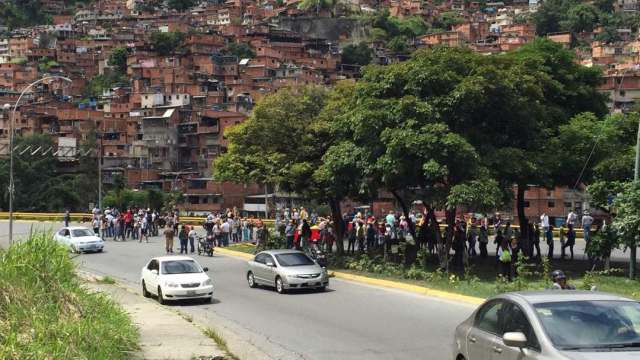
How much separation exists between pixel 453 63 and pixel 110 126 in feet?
323

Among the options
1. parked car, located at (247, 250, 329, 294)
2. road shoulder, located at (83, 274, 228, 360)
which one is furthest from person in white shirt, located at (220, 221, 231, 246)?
road shoulder, located at (83, 274, 228, 360)

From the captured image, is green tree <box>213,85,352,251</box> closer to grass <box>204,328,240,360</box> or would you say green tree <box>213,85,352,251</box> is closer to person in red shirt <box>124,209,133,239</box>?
person in red shirt <box>124,209,133,239</box>

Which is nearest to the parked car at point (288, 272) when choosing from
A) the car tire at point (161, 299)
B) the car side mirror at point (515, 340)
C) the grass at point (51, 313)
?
the car tire at point (161, 299)

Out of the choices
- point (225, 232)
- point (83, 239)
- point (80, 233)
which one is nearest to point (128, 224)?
point (80, 233)

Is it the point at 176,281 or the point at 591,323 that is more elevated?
the point at 591,323

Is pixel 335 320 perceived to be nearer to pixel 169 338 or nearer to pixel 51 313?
pixel 169 338

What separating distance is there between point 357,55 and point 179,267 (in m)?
148

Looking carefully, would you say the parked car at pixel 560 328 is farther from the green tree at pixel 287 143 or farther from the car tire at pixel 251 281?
the green tree at pixel 287 143

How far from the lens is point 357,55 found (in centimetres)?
16538

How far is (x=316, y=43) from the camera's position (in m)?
170

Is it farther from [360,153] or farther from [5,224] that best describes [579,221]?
[5,224]

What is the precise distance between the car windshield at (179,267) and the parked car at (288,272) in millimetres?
2525

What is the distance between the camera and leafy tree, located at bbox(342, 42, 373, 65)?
165 metres

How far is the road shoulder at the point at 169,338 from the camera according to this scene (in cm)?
1119
